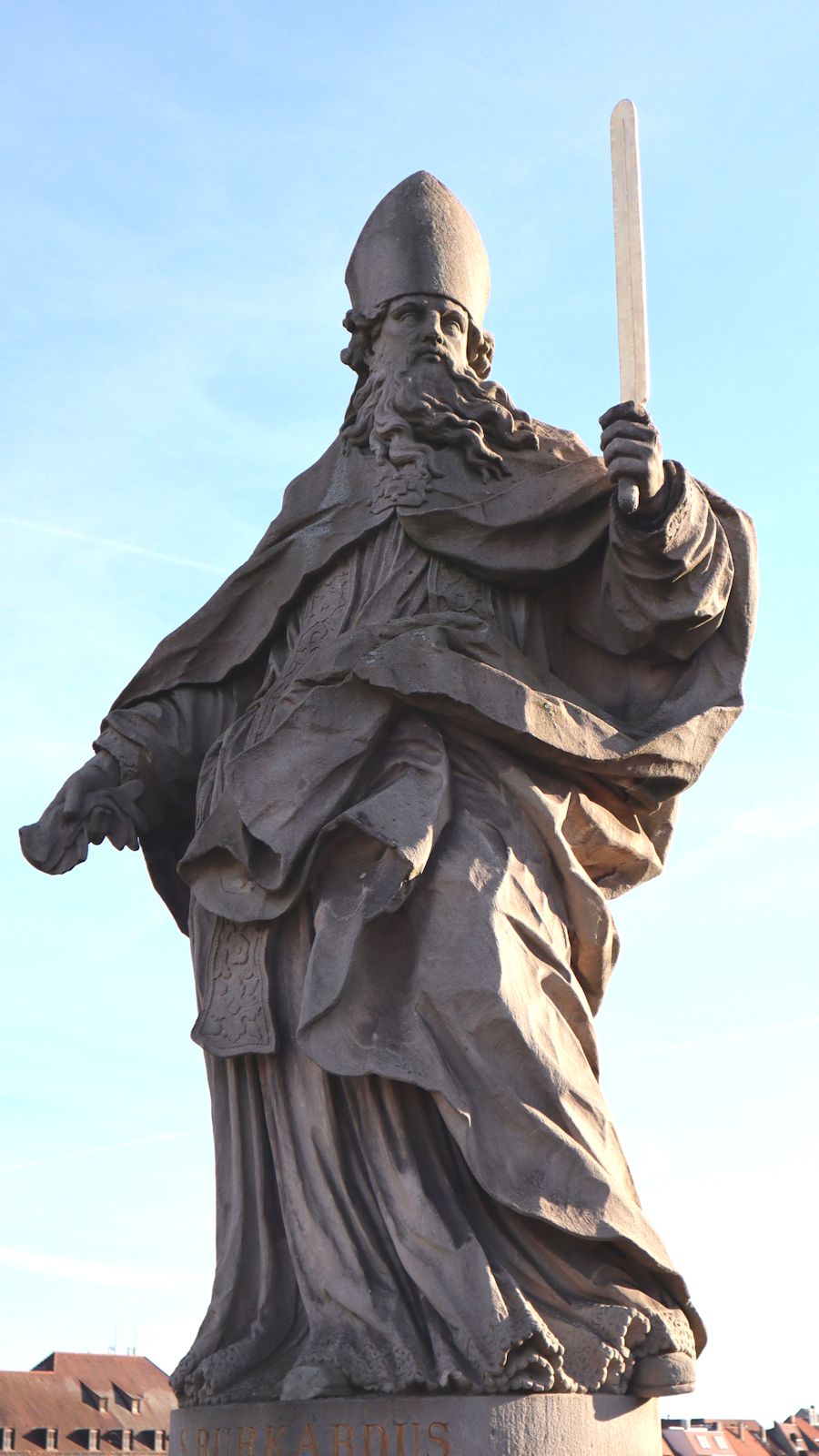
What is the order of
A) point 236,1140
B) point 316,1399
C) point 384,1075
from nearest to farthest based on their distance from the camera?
1. point 316,1399
2. point 384,1075
3. point 236,1140

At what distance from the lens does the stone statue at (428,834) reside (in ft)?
18.9

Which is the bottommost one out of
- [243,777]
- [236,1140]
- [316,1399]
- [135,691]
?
[316,1399]

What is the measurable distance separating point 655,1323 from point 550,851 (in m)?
1.51

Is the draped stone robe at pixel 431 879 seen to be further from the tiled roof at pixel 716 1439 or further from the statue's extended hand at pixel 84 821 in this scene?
the tiled roof at pixel 716 1439

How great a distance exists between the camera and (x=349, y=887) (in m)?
6.28

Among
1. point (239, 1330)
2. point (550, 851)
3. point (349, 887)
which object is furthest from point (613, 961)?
→ point (239, 1330)

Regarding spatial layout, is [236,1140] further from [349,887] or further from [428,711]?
[428,711]

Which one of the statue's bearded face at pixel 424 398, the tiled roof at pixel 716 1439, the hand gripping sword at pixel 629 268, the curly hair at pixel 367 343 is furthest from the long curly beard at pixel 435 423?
the tiled roof at pixel 716 1439

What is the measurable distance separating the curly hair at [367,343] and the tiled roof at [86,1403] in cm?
2656

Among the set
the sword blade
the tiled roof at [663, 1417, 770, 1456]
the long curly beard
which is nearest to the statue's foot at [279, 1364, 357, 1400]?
the long curly beard

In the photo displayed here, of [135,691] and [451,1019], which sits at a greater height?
[135,691]

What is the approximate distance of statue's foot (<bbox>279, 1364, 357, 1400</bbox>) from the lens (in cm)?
557

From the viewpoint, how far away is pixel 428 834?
6.20 m

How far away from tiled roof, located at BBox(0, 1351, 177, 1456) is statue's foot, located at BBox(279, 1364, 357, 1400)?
27.1 metres
